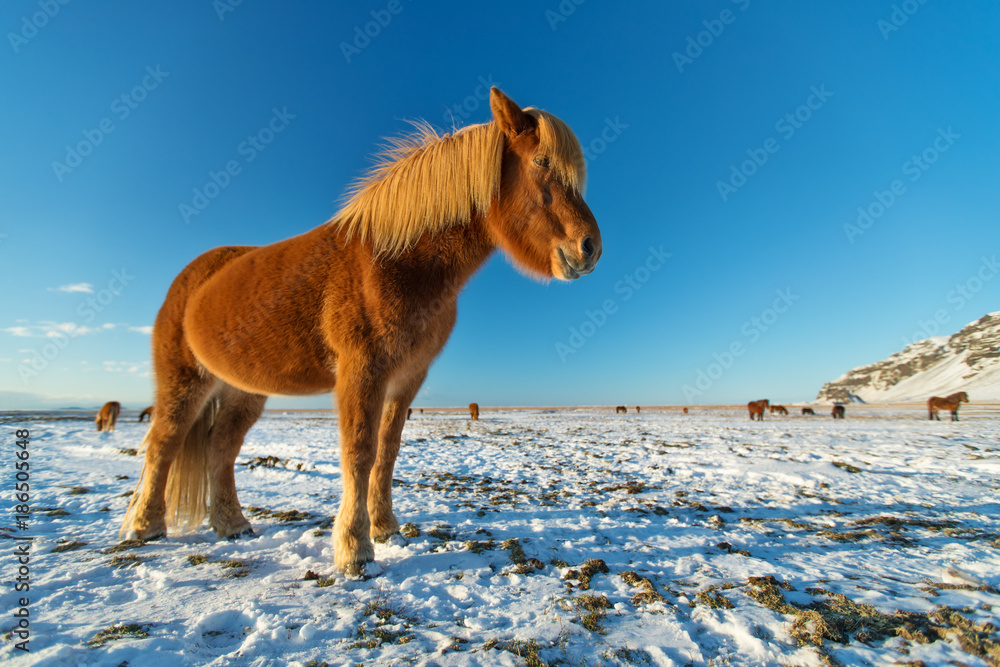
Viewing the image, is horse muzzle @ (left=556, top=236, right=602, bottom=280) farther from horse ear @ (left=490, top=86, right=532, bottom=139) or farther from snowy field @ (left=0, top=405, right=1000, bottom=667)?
snowy field @ (left=0, top=405, right=1000, bottom=667)

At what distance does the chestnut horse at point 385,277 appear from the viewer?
2615 millimetres

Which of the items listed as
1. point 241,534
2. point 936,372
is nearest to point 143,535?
point 241,534

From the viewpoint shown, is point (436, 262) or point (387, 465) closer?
point (436, 262)

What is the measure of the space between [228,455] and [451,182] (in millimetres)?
3185

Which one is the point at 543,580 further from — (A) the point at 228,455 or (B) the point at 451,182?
(A) the point at 228,455

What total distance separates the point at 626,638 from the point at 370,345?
2.10 meters

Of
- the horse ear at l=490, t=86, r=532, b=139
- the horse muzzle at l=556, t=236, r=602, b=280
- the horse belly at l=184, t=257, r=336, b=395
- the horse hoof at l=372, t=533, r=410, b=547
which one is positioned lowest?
the horse hoof at l=372, t=533, r=410, b=547

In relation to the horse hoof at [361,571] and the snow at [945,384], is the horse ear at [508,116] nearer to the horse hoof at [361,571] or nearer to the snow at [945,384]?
the horse hoof at [361,571]

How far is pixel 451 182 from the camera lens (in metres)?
2.80

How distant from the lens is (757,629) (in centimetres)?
181

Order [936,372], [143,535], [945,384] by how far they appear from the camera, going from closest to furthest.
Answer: [143,535]
[945,384]
[936,372]

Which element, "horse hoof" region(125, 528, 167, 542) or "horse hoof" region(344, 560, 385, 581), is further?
"horse hoof" region(125, 528, 167, 542)

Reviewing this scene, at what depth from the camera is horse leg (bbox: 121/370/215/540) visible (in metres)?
3.31

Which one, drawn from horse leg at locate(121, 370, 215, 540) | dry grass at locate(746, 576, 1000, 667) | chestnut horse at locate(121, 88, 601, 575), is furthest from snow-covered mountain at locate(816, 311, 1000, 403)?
horse leg at locate(121, 370, 215, 540)
